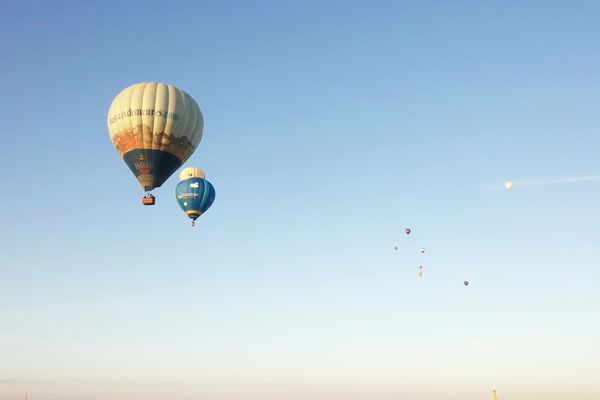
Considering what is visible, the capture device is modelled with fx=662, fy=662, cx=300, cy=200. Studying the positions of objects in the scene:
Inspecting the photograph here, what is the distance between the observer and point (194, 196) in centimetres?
8138

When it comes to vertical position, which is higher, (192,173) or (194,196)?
(192,173)

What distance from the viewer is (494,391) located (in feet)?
200

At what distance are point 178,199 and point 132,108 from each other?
48.1 feet

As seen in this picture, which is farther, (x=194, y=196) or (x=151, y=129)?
(x=194, y=196)

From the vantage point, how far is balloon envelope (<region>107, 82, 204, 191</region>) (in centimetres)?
7156

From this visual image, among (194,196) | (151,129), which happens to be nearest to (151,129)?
(151,129)

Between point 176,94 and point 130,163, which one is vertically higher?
point 176,94

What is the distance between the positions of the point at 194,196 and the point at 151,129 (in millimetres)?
12634

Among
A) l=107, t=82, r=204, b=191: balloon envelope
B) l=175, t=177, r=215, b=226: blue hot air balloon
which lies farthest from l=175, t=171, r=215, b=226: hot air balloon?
l=107, t=82, r=204, b=191: balloon envelope

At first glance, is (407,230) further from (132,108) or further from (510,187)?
(132,108)

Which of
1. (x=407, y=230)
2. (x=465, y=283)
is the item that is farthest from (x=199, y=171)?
(x=465, y=283)

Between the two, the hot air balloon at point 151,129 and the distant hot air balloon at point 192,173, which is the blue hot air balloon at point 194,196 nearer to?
the distant hot air balloon at point 192,173

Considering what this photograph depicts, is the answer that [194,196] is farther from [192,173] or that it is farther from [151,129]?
[151,129]

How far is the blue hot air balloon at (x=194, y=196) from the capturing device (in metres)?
81.2
